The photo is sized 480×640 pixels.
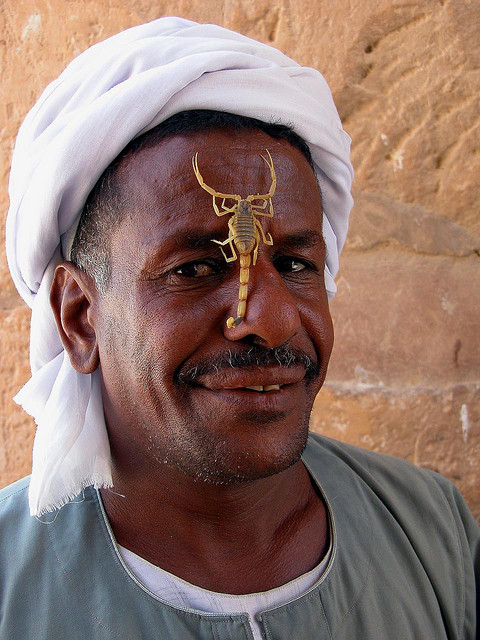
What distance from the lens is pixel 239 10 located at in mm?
2123

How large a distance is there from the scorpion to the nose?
0.02 m

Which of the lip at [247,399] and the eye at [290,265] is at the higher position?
the eye at [290,265]

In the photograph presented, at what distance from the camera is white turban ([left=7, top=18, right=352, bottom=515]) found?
1.46 metres

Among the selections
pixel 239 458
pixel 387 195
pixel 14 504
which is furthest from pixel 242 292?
pixel 387 195

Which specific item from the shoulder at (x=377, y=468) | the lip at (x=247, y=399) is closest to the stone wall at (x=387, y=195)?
the shoulder at (x=377, y=468)

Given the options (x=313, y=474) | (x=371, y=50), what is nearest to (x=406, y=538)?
(x=313, y=474)

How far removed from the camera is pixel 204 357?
4.50ft

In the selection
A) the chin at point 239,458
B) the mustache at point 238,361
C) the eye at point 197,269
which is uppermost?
the eye at point 197,269

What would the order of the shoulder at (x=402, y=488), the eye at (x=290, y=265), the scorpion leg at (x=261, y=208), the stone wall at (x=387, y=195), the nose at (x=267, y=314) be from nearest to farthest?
the nose at (x=267, y=314) < the scorpion leg at (x=261, y=208) < the eye at (x=290, y=265) < the shoulder at (x=402, y=488) < the stone wall at (x=387, y=195)

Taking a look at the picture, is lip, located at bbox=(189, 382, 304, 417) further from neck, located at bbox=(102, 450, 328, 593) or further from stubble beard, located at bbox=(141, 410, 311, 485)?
neck, located at bbox=(102, 450, 328, 593)

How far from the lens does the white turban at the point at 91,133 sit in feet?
4.80

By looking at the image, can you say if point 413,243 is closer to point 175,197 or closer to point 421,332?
point 421,332

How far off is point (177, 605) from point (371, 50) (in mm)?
1714

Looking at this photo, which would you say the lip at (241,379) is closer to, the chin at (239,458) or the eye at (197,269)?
the chin at (239,458)
